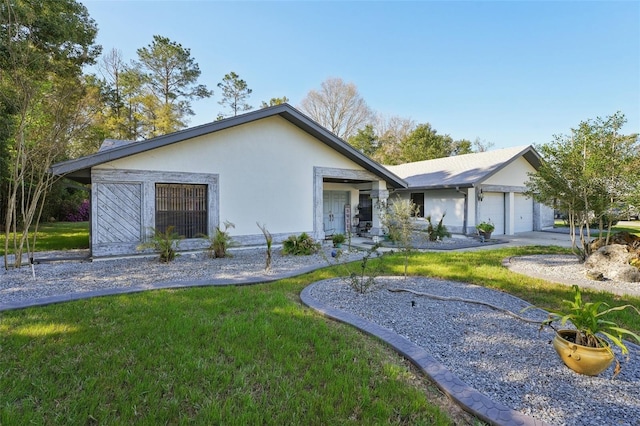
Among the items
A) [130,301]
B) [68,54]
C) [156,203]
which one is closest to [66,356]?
[130,301]

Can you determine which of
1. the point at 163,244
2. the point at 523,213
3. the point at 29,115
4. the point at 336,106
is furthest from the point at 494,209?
the point at 336,106

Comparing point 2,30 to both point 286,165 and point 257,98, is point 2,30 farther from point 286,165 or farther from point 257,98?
point 257,98

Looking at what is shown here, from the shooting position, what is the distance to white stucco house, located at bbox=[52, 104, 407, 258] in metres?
7.80

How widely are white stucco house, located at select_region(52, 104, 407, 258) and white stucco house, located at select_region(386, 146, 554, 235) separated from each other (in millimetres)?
4476

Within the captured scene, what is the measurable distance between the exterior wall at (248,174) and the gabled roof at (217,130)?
0.30 meters

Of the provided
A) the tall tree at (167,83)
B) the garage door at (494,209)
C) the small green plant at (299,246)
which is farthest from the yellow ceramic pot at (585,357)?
the tall tree at (167,83)

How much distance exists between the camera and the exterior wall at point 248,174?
8.09 meters

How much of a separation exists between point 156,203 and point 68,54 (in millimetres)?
11171

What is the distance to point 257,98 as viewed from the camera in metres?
28.7

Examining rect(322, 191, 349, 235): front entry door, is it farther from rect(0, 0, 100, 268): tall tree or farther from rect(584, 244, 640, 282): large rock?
rect(0, 0, 100, 268): tall tree

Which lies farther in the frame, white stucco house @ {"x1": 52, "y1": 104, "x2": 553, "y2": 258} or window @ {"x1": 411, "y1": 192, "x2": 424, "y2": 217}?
window @ {"x1": 411, "y1": 192, "x2": 424, "y2": 217}

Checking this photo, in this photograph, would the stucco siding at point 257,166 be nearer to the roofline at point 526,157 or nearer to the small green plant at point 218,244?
the small green plant at point 218,244

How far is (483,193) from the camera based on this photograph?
14.8m

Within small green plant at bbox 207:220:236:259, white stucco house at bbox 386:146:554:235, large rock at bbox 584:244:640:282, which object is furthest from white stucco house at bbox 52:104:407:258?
large rock at bbox 584:244:640:282
